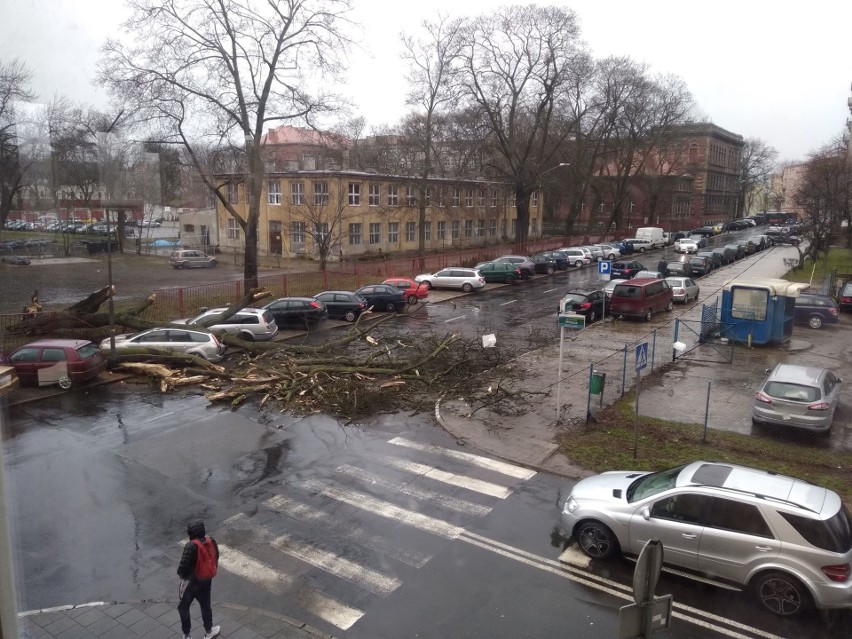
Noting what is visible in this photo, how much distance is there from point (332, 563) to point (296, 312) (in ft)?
57.4

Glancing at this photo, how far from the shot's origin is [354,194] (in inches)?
1914

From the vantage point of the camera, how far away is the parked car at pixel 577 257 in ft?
160

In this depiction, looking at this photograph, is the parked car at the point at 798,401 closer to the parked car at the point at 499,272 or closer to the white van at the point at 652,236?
the parked car at the point at 499,272

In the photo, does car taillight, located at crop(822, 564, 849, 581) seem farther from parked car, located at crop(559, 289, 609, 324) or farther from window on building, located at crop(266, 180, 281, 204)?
window on building, located at crop(266, 180, 281, 204)

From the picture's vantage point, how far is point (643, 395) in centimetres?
1650

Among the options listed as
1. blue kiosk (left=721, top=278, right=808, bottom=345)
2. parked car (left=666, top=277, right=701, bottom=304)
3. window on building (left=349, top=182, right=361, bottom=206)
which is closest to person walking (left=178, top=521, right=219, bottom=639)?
blue kiosk (left=721, top=278, right=808, bottom=345)

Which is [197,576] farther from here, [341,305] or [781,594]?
[341,305]

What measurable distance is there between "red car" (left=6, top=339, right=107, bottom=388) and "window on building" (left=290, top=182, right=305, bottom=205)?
30366 millimetres

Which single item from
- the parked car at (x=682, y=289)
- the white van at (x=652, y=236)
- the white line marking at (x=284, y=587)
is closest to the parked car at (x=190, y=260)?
the parked car at (x=682, y=289)

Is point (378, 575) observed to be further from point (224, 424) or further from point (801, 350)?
point (801, 350)

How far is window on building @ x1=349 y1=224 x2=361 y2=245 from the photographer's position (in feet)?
161

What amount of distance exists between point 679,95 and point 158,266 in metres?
54.1

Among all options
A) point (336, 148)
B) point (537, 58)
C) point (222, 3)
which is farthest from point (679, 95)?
point (222, 3)

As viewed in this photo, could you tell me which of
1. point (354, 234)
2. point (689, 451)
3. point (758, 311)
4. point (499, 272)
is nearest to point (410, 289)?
point (499, 272)
